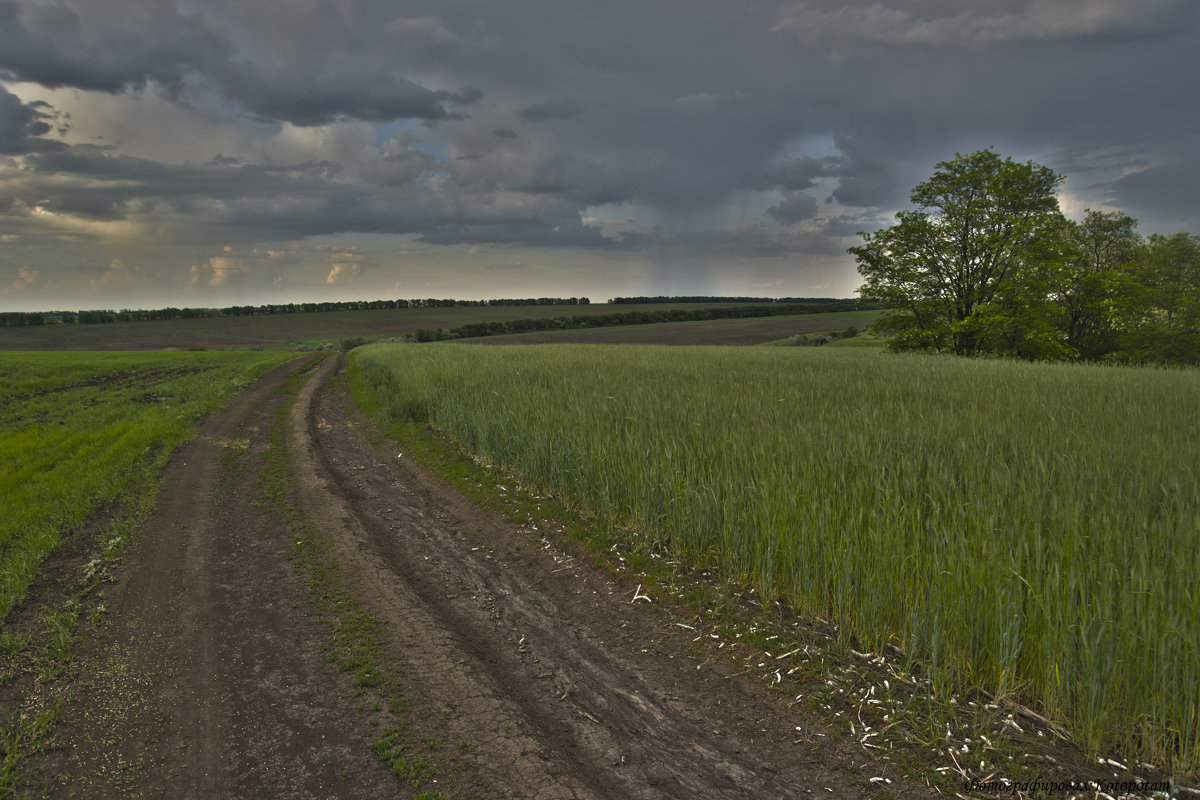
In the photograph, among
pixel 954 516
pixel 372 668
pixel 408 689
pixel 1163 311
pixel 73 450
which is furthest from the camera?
pixel 1163 311

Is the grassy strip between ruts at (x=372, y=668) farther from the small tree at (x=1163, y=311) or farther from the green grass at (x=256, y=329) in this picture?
the green grass at (x=256, y=329)

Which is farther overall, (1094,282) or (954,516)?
(1094,282)

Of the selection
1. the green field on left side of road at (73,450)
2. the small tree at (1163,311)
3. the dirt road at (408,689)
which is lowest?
the dirt road at (408,689)

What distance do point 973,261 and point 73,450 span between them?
39837 millimetres

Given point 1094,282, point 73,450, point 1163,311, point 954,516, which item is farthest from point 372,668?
A: point 1163,311

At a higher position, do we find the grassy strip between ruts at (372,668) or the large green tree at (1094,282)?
the large green tree at (1094,282)

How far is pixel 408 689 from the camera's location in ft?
13.7

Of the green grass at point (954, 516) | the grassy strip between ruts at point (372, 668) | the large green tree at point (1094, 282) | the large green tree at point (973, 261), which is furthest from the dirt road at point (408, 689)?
the large green tree at point (1094, 282)

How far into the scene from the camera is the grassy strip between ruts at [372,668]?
134 inches

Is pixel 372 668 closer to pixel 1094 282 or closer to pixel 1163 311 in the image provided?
pixel 1094 282

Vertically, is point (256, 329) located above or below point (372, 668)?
above

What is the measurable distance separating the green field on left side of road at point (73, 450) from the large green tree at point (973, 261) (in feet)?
115

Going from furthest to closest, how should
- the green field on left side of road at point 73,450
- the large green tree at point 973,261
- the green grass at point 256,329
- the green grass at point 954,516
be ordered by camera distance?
1. the green grass at point 256,329
2. the large green tree at point 973,261
3. the green field on left side of road at point 73,450
4. the green grass at point 954,516

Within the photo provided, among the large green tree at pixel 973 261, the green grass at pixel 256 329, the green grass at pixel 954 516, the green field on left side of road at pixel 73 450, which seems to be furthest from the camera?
the green grass at pixel 256 329
